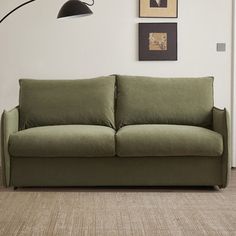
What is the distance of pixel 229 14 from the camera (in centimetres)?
475

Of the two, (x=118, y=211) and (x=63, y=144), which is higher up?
(x=63, y=144)

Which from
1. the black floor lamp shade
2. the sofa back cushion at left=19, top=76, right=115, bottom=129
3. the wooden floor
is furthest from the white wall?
the wooden floor

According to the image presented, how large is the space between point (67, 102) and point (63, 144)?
68 cm

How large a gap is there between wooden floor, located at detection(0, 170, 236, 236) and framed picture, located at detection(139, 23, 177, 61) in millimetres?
1469

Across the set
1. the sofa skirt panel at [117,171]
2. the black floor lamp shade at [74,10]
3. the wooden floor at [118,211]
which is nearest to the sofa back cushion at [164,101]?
the sofa skirt panel at [117,171]

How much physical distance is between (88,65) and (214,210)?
2.13m

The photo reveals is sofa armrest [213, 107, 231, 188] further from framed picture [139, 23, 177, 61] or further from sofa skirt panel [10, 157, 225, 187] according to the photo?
framed picture [139, 23, 177, 61]

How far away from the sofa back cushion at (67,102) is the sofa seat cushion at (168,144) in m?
0.58

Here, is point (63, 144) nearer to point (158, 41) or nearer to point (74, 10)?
point (74, 10)

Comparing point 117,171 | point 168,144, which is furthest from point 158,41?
point 117,171

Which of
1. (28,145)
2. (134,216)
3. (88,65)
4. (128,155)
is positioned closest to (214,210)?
(134,216)

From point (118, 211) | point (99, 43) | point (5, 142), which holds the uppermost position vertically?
point (99, 43)

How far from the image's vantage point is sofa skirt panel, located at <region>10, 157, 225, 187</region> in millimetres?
3807

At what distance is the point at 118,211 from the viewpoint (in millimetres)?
3217
